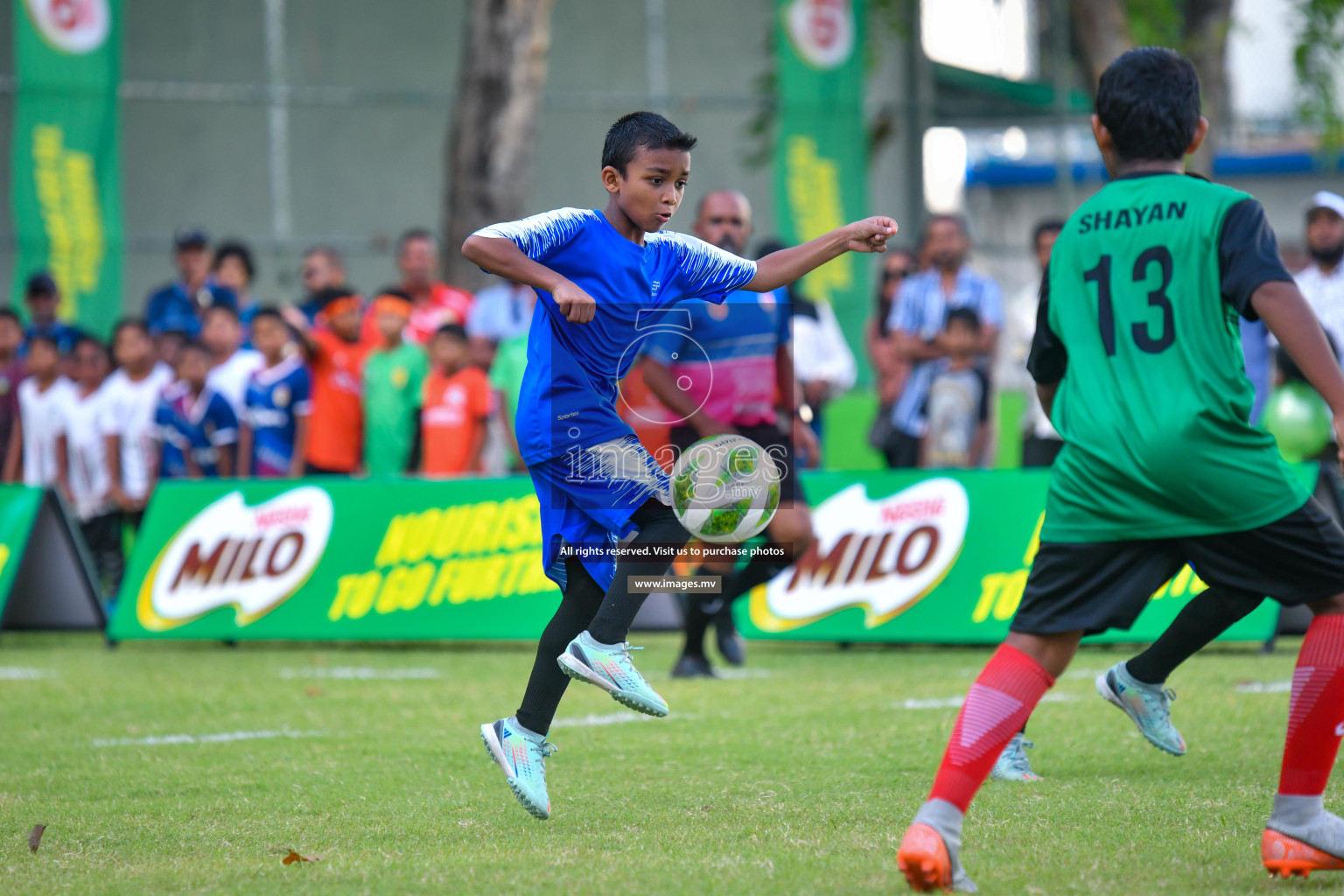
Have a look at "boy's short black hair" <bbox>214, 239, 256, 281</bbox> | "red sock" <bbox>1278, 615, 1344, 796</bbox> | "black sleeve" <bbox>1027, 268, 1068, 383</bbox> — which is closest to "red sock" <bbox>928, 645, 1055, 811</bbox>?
"red sock" <bbox>1278, 615, 1344, 796</bbox>

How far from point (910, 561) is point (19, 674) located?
4.88 metres

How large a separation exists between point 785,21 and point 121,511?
8.99 metres

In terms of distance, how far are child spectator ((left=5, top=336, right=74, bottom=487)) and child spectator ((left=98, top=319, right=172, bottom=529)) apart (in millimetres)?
356

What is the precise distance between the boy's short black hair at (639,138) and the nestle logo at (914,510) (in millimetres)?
4525

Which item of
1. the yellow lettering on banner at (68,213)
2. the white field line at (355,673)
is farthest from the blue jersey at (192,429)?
the yellow lettering on banner at (68,213)

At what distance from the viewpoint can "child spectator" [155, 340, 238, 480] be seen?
11.6m

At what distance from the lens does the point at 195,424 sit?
11664 millimetres

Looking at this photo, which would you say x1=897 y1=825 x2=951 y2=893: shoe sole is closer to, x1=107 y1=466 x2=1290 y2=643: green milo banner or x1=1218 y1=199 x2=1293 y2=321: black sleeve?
x1=1218 y1=199 x2=1293 y2=321: black sleeve

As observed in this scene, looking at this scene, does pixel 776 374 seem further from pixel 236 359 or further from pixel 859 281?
pixel 859 281

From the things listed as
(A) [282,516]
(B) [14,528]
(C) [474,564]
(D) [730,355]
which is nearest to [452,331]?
(A) [282,516]

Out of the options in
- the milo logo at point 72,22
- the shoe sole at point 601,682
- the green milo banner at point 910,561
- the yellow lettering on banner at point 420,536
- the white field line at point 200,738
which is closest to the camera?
the shoe sole at point 601,682

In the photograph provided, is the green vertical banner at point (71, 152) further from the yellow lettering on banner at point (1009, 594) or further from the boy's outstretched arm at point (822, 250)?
the boy's outstretched arm at point (822, 250)

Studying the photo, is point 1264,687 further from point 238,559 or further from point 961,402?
point 238,559

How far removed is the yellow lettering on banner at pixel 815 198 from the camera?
1689cm
